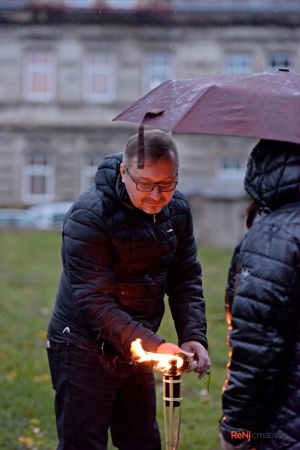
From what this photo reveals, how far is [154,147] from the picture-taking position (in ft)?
11.9

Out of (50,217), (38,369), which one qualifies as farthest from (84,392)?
(50,217)

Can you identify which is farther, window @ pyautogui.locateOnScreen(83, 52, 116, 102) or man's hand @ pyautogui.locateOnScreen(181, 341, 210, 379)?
window @ pyautogui.locateOnScreen(83, 52, 116, 102)

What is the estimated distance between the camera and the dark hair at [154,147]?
3641 mm

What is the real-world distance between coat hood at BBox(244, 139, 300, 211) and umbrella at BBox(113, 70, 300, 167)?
63 millimetres

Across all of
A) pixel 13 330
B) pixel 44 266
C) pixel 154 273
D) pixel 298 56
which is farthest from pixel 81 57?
pixel 154 273

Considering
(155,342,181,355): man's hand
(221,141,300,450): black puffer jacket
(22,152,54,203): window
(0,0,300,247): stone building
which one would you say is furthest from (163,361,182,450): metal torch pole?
(22,152,54,203): window

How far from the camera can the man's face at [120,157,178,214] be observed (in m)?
3.65

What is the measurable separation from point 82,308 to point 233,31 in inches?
1290

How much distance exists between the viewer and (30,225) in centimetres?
2598

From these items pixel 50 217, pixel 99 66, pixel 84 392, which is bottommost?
pixel 50 217

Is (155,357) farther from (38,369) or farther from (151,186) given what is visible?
(38,369)

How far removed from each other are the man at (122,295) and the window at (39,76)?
32281 millimetres

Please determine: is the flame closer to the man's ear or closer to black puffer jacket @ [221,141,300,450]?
black puffer jacket @ [221,141,300,450]

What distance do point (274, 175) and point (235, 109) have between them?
0.34m
